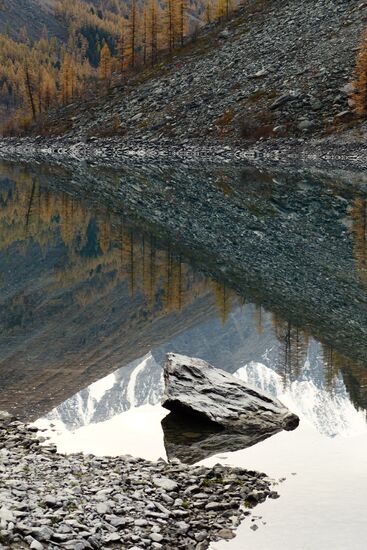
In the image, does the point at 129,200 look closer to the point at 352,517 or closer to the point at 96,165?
the point at 96,165

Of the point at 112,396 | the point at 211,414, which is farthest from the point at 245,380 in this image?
the point at 211,414

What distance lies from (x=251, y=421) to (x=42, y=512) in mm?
8981

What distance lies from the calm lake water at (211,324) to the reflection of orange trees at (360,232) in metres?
0.17

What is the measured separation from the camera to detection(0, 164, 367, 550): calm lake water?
1823 centimetres

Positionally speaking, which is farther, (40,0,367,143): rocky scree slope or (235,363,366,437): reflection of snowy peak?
(40,0,367,143): rocky scree slope

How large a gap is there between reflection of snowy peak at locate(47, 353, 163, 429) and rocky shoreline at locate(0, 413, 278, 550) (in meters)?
3.96

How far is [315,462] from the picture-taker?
18141mm

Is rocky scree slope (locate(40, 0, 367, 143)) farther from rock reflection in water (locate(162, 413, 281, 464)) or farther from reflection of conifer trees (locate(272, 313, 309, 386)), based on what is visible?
rock reflection in water (locate(162, 413, 281, 464))

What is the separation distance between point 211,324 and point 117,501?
1937 cm

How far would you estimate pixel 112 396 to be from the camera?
86.9 feet

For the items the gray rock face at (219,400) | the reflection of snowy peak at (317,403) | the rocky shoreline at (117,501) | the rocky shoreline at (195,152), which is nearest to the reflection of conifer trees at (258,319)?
the reflection of snowy peak at (317,403)

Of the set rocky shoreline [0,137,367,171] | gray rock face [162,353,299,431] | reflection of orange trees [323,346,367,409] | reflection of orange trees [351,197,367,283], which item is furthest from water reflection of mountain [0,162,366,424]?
rocky shoreline [0,137,367,171]

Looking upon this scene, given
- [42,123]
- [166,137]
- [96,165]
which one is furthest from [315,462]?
[42,123]

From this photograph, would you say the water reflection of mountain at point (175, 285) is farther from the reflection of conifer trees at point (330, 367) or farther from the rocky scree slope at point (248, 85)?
the rocky scree slope at point (248, 85)
